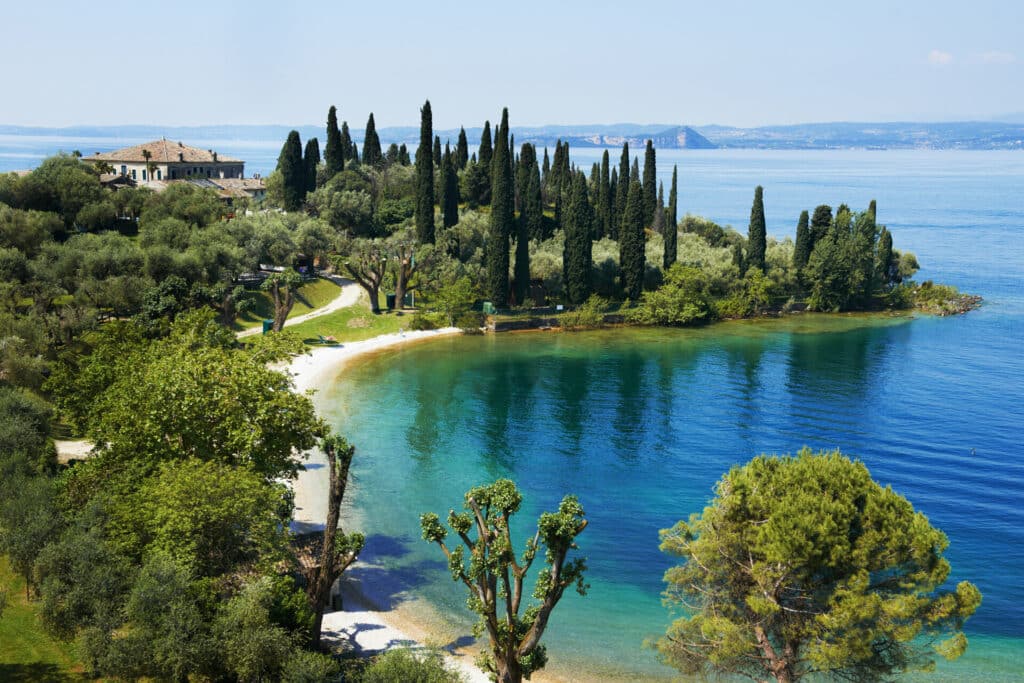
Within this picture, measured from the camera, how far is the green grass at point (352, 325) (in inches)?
2687

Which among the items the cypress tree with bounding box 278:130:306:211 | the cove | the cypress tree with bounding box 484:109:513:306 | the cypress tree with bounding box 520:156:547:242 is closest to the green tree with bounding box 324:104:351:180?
the cypress tree with bounding box 278:130:306:211

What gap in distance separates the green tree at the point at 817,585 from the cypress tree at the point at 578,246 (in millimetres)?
55671

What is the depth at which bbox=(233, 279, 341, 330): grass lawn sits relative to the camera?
67312 mm

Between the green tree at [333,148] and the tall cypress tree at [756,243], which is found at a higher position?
the green tree at [333,148]

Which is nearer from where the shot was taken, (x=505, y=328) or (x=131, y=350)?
(x=131, y=350)

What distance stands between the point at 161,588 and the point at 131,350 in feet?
68.3

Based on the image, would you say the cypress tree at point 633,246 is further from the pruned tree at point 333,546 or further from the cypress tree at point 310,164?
the pruned tree at point 333,546

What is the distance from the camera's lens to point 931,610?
21266 millimetres

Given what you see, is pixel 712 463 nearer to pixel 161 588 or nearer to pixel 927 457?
pixel 927 457

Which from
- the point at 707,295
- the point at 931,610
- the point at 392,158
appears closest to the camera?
the point at 931,610

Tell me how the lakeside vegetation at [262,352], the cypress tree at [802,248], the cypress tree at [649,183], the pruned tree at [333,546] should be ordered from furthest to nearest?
1. the cypress tree at [649,183]
2. the cypress tree at [802,248]
3. the pruned tree at [333,546]
4. the lakeside vegetation at [262,352]

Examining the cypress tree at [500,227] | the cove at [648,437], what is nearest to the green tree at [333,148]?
the cypress tree at [500,227]

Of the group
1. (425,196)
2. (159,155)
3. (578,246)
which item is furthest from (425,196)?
(159,155)

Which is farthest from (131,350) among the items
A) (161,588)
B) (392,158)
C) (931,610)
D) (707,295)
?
(392,158)
